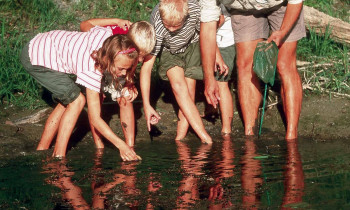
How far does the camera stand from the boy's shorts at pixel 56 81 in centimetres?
613

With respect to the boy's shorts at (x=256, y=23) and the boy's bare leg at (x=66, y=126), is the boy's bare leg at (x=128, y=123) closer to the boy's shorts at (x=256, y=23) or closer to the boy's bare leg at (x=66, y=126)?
the boy's bare leg at (x=66, y=126)

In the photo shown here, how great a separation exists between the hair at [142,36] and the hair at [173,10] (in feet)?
0.68

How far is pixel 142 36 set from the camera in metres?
5.93

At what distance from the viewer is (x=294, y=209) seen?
163 inches

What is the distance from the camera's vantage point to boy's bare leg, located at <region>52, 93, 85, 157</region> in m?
6.09

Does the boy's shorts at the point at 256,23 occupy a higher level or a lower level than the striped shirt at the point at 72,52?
higher

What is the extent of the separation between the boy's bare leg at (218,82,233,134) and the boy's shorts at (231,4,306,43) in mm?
496

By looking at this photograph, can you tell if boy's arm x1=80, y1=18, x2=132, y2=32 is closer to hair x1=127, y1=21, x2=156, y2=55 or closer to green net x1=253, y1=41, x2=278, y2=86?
hair x1=127, y1=21, x2=156, y2=55

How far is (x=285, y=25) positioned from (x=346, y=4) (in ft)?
11.2

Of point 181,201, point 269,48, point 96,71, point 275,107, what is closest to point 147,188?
point 181,201

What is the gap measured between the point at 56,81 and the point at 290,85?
206cm

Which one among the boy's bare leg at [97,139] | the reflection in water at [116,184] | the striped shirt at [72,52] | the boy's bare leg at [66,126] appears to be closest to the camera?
the reflection in water at [116,184]

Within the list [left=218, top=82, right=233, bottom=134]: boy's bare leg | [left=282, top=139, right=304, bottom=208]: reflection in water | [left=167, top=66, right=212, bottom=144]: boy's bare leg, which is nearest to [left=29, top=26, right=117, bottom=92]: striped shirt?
[left=167, top=66, right=212, bottom=144]: boy's bare leg

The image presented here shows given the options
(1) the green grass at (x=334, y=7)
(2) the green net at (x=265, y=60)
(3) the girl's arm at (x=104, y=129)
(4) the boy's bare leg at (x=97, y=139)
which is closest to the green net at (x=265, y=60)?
(2) the green net at (x=265, y=60)
